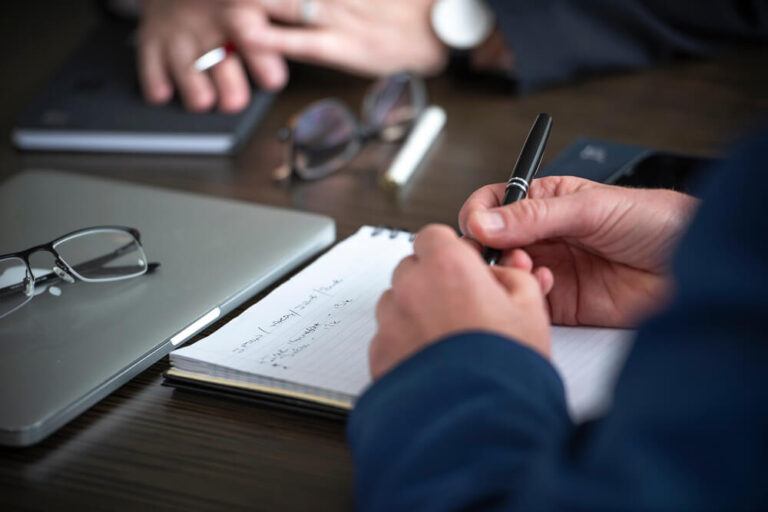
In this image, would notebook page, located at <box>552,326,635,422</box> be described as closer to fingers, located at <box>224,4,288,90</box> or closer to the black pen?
the black pen

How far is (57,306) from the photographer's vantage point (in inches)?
30.1

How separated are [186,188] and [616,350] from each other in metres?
0.63

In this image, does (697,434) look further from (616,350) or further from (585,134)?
(585,134)

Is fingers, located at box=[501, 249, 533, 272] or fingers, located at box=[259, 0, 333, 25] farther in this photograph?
fingers, located at box=[259, 0, 333, 25]

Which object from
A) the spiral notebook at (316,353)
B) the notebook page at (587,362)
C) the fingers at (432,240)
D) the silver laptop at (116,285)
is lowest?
the notebook page at (587,362)

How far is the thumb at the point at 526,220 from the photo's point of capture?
666 millimetres

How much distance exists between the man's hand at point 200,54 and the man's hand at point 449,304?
72 cm

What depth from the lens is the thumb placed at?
2.18ft

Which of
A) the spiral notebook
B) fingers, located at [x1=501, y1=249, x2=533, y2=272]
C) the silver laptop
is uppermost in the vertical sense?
fingers, located at [x1=501, y1=249, x2=533, y2=272]

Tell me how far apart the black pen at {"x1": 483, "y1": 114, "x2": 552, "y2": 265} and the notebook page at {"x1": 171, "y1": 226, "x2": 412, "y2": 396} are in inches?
4.8

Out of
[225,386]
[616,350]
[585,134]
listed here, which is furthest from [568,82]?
[225,386]

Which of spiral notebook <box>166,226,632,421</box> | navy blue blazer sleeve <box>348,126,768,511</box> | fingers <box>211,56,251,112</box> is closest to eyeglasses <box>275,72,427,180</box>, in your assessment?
fingers <box>211,56,251,112</box>

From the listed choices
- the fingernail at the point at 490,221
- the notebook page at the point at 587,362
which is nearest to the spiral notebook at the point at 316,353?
the notebook page at the point at 587,362

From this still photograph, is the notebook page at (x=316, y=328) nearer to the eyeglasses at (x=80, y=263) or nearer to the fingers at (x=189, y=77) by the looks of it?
the eyeglasses at (x=80, y=263)
